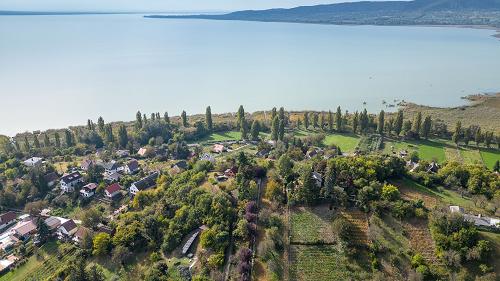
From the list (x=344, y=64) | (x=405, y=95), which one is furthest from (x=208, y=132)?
(x=344, y=64)

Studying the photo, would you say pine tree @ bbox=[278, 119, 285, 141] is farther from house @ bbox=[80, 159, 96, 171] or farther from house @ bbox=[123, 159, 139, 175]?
house @ bbox=[80, 159, 96, 171]

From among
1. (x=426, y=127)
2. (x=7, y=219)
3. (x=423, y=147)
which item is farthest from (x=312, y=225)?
(x=426, y=127)

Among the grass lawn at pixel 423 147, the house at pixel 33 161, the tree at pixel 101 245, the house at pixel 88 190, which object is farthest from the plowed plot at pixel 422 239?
the house at pixel 33 161

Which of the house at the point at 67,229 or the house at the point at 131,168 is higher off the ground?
the house at the point at 131,168

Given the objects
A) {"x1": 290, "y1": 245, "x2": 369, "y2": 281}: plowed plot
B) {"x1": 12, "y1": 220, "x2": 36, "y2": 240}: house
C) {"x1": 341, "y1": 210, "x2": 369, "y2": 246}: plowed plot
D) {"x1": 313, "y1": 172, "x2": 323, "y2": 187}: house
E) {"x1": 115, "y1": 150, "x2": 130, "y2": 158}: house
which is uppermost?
{"x1": 313, "y1": 172, "x2": 323, "y2": 187}: house

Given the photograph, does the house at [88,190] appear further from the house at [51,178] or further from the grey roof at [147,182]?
the house at [51,178]

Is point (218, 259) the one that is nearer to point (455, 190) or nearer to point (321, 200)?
point (321, 200)

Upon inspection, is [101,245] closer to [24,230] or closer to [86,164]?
[24,230]

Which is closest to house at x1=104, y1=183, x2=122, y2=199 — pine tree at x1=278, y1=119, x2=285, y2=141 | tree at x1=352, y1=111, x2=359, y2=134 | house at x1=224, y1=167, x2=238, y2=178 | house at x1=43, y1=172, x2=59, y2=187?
house at x1=43, y1=172, x2=59, y2=187
